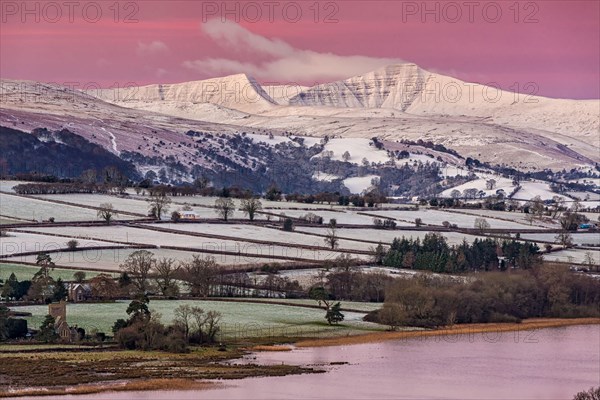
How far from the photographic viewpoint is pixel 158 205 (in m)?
140

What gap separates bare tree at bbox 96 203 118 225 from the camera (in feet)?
433

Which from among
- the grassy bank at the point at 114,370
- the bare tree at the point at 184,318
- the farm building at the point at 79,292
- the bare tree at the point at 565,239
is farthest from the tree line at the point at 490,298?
the bare tree at the point at 565,239

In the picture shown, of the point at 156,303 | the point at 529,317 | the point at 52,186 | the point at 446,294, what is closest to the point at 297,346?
the point at 156,303

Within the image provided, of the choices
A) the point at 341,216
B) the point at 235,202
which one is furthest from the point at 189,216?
the point at 235,202

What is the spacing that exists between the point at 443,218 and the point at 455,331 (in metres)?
61.2

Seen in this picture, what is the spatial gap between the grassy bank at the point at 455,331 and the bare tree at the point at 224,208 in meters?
44.5

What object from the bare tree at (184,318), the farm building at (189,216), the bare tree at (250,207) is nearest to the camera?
the bare tree at (184,318)

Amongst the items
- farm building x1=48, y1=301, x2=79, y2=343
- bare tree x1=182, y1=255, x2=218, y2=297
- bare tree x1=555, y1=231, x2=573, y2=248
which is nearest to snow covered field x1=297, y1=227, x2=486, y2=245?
bare tree x1=555, y1=231, x2=573, y2=248

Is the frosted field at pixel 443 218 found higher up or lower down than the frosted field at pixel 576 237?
higher up

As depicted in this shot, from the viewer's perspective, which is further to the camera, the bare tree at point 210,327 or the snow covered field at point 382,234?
the snow covered field at point 382,234

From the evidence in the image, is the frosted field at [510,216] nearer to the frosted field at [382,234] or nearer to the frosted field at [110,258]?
the frosted field at [382,234]

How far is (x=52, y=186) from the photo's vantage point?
509 ft

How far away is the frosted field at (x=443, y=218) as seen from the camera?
152m

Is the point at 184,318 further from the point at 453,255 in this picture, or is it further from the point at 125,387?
the point at 453,255
